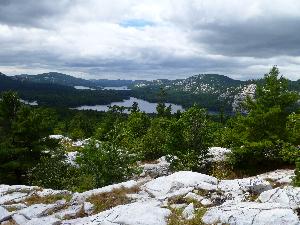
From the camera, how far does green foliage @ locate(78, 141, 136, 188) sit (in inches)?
968

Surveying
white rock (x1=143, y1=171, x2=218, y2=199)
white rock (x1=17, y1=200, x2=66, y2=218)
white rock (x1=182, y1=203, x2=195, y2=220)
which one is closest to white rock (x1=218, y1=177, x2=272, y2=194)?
white rock (x1=143, y1=171, x2=218, y2=199)

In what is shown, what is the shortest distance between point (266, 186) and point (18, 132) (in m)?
28.2

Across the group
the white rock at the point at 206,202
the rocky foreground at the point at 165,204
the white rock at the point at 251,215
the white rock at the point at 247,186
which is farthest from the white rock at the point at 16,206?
the white rock at the point at 251,215

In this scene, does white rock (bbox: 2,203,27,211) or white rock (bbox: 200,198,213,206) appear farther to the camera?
white rock (bbox: 2,203,27,211)

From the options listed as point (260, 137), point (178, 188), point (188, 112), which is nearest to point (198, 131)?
point (188, 112)

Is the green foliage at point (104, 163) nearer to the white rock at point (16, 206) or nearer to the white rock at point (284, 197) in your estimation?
the white rock at point (16, 206)

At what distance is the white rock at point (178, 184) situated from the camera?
17.9m

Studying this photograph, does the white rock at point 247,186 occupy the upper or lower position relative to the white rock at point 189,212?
upper

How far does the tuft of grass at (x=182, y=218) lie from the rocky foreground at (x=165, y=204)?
37 millimetres

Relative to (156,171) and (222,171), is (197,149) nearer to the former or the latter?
(222,171)

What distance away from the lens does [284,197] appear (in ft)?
48.9

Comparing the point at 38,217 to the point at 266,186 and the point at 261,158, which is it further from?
the point at 261,158

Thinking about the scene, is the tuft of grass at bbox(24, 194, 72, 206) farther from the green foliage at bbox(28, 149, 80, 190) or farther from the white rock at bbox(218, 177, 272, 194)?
the white rock at bbox(218, 177, 272, 194)

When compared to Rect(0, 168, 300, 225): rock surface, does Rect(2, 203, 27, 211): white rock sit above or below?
below
